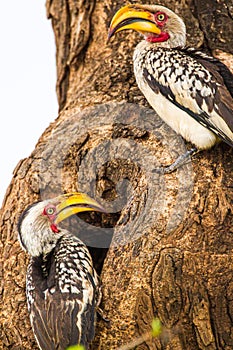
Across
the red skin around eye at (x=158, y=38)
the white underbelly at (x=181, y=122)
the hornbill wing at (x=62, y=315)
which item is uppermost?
the red skin around eye at (x=158, y=38)

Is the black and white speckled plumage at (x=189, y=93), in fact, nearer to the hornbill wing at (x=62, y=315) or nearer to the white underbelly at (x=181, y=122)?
the white underbelly at (x=181, y=122)

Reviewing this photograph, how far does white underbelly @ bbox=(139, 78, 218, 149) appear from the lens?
3.96 m

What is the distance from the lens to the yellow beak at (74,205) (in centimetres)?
402

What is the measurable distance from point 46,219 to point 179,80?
1096 mm

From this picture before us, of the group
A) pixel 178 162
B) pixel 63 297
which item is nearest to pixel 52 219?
pixel 63 297

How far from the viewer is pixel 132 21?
A: 14.1ft

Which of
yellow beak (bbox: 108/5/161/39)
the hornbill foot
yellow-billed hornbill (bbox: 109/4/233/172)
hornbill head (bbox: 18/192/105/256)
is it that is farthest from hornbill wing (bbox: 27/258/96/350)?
yellow beak (bbox: 108/5/161/39)

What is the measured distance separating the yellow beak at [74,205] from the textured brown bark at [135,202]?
193mm

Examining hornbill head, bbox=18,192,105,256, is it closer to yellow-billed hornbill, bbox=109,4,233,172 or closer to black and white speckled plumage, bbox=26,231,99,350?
black and white speckled plumage, bbox=26,231,99,350

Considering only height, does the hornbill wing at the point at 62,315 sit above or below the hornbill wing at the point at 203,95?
below

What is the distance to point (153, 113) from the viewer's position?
172 inches

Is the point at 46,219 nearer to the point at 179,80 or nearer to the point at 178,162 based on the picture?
the point at 178,162

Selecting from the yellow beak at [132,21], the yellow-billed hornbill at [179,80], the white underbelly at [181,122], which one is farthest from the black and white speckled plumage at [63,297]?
the yellow beak at [132,21]

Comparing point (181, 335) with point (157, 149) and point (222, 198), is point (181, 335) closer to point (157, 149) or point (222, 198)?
point (222, 198)
